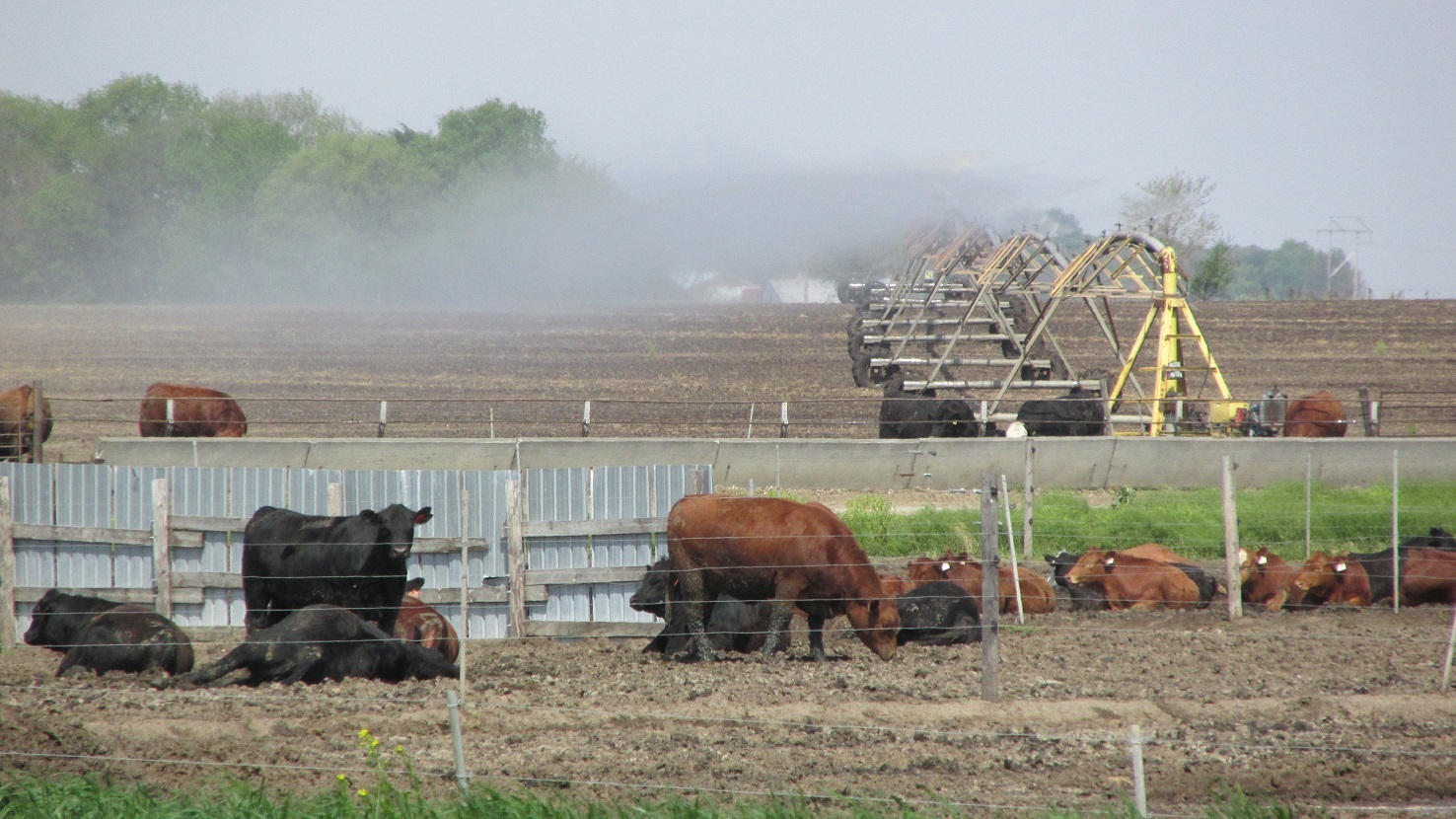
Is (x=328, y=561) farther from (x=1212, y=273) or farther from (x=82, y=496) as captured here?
(x=1212, y=273)

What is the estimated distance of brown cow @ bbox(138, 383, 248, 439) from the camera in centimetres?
2261

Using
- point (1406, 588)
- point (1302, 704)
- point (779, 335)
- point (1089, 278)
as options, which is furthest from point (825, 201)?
point (1302, 704)

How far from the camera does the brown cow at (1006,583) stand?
12461mm

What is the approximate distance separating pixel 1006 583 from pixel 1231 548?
2.28 metres

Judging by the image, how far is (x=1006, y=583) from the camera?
12586 mm

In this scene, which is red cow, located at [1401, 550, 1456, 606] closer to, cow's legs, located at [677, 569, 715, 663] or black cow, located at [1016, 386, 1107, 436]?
cow's legs, located at [677, 569, 715, 663]

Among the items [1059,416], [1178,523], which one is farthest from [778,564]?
[1059,416]

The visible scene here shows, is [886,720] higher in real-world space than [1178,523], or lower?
lower

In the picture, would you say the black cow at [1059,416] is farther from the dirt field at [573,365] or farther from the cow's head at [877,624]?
the cow's head at [877,624]

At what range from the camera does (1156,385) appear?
24.6m

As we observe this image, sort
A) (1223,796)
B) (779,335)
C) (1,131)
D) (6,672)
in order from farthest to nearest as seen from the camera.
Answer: (1,131)
(779,335)
(6,672)
(1223,796)

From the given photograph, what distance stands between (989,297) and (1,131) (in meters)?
68.7

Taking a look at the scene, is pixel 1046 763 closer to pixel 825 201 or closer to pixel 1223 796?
pixel 1223 796

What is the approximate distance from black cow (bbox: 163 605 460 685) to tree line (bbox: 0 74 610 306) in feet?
218
